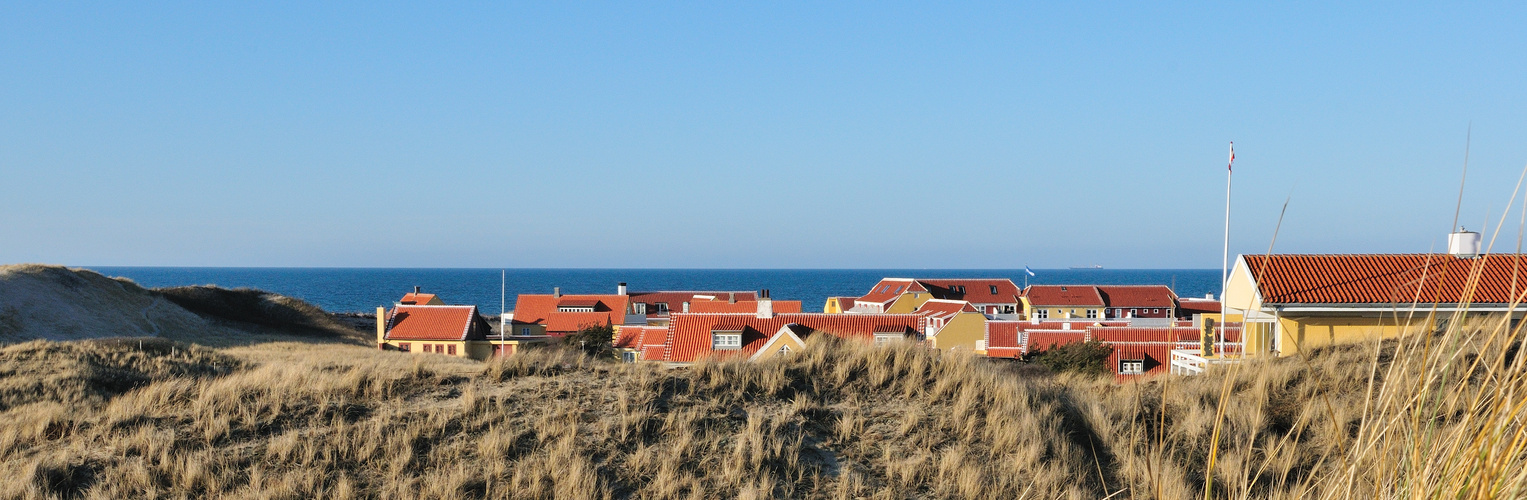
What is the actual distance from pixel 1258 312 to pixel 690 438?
648 inches

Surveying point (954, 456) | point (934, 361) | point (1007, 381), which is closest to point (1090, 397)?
point (1007, 381)

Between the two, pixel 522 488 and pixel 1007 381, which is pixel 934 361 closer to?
pixel 1007 381

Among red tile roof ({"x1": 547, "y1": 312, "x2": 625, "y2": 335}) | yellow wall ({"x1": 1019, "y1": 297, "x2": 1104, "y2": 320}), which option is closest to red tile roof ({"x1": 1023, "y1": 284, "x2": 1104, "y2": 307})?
yellow wall ({"x1": 1019, "y1": 297, "x2": 1104, "y2": 320})

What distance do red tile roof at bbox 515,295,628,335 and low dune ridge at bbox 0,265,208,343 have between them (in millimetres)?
18448

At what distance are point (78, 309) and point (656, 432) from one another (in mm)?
51601

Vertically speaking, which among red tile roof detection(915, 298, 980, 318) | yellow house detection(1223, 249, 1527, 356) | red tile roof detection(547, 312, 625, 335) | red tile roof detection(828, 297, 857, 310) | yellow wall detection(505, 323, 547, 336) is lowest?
yellow wall detection(505, 323, 547, 336)

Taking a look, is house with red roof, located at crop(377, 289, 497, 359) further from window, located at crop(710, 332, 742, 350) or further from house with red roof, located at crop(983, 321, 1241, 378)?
house with red roof, located at crop(983, 321, 1241, 378)

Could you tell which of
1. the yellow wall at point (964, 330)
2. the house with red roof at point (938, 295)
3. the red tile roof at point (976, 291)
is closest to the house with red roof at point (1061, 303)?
the house with red roof at point (938, 295)

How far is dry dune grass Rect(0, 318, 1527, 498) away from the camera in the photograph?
27.7 feet

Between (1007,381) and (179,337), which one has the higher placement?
(1007,381)

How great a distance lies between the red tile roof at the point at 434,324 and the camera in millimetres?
47812

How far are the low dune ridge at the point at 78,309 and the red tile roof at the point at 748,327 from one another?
24930mm

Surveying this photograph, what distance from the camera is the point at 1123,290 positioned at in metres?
81.6

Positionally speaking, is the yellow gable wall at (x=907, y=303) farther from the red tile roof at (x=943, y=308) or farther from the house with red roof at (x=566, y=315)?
the house with red roof at (x=566, y=315)
